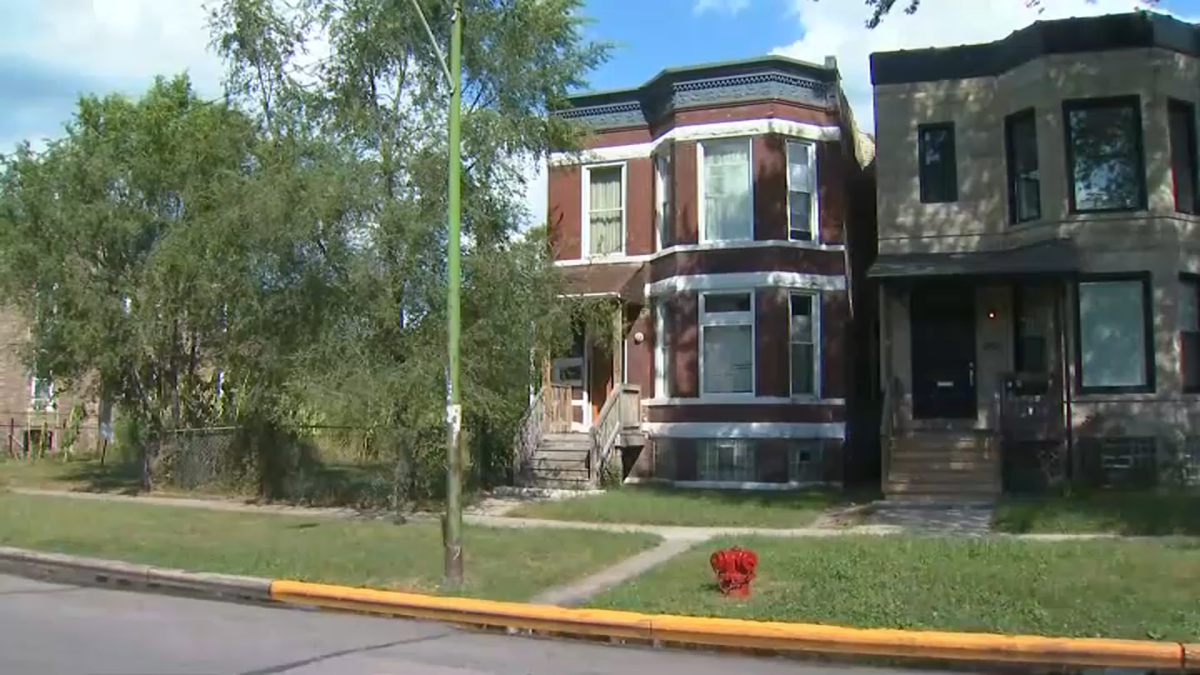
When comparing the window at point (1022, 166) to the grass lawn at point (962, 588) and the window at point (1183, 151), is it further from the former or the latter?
the grass lawn at point (962, 588)

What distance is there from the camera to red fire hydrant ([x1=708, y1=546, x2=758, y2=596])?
10227 millimetres

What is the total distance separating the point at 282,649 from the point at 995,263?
1450cm

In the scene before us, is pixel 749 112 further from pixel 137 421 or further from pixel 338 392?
pixel 137 421

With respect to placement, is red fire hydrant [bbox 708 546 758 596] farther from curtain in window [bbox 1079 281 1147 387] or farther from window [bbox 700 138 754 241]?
window [bbox 700 138 754 241]

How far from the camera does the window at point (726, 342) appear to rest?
21.6 meters

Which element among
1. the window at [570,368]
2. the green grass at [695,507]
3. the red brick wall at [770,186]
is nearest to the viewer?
the green grass at [695,507]

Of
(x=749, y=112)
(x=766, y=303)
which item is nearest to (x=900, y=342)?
(x=766, y=303)

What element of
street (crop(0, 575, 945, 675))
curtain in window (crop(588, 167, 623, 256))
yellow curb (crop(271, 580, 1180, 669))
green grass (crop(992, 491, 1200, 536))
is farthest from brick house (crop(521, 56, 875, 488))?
street (crop(0, 575, 945, 675))

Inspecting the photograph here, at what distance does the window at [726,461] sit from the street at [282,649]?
1188cm

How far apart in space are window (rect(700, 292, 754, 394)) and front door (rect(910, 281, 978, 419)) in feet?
10.7

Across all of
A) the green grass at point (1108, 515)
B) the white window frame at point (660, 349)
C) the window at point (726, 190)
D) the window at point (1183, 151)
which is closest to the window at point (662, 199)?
the window at point (726, 190)

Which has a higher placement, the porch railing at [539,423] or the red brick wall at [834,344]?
the red brick wall at [834,344]

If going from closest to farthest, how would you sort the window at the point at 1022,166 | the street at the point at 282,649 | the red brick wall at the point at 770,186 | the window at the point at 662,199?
the street at the point at 282,649
the window at the point at 1022,166
the red brick wall at the point at 770,186
the window at the point at 662,199

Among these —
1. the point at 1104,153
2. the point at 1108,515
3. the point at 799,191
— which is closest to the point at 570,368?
the point at 799,191
